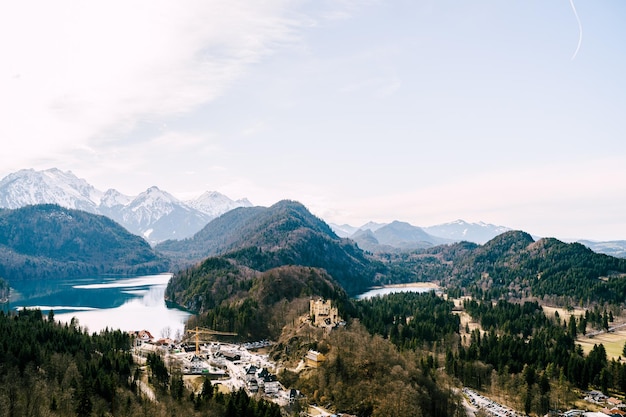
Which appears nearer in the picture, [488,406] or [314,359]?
[488,406]

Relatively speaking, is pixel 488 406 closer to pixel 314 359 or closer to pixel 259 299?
pixel 314 359

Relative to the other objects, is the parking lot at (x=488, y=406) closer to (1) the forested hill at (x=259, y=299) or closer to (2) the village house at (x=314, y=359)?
(2) the village house at (x=314, y=359)

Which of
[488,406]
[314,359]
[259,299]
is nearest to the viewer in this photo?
[488,406]

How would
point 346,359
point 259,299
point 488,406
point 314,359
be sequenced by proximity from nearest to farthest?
point 488,406 < point 346,359 < point 314,359 < point 259,299

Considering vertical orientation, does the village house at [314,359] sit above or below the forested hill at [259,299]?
below

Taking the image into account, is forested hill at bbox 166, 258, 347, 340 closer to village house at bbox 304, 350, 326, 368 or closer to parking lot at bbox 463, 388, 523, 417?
village house at bbox 304, 350, 326, 368

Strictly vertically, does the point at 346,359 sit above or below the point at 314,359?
above

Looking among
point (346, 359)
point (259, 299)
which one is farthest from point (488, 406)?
point (259, 299)

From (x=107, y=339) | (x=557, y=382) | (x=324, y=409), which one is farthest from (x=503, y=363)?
(x=107, y=339)

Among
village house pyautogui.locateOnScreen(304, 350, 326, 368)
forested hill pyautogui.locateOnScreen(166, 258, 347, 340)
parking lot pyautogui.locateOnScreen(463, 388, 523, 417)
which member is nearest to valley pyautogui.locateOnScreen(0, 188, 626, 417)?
village house pyautogui.locateOnScreen(304, 350, 326, 368)

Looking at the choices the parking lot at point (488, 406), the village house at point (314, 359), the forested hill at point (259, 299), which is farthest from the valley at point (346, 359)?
the parking lot at point (488, 406)

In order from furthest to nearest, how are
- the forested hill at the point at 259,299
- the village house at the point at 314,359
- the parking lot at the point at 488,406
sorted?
the forested hill at the point at 259,299 < the village house at the point at 314,359 < the parking lot at the point at 488,406

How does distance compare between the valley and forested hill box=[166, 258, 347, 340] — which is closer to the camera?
the valley
